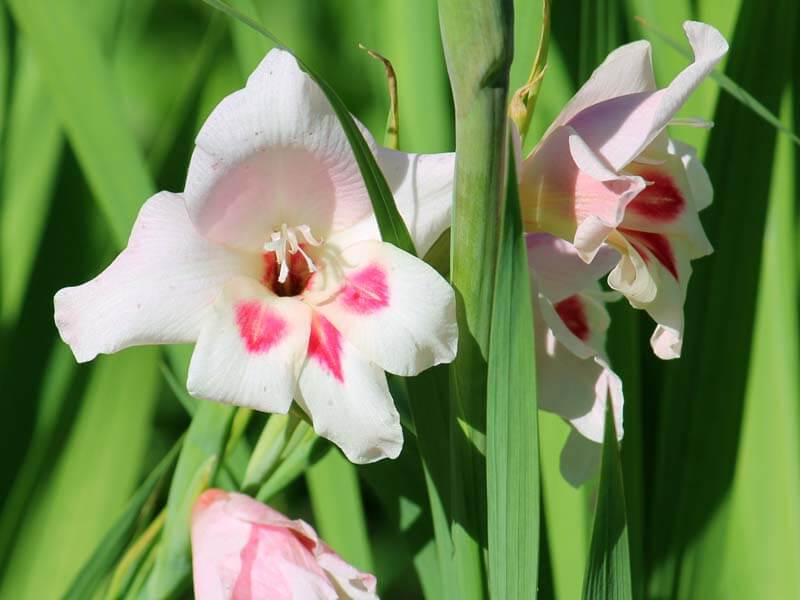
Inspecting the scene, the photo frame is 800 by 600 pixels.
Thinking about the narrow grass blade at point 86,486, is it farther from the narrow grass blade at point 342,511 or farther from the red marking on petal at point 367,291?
the red marking on petal at point 367,291

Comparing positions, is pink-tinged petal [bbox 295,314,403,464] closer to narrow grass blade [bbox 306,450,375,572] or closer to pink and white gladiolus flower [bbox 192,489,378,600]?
pink and white gladiolus flower [bbox 192,489,378,600]

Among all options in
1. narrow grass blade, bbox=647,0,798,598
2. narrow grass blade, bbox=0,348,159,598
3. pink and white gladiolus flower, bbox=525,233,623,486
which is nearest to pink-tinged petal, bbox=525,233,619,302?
→ pink and white gladiolus flower, bbox=525,233,623,486

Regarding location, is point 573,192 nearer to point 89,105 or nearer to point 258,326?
point 258,326

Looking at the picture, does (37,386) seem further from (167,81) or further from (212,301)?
(212,301)

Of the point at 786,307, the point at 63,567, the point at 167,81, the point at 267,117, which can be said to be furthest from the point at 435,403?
the point at 167,81

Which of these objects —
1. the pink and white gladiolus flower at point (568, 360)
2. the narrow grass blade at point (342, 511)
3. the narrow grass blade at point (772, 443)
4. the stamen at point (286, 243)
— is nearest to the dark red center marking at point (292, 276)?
the stamen at point (286, 243)
